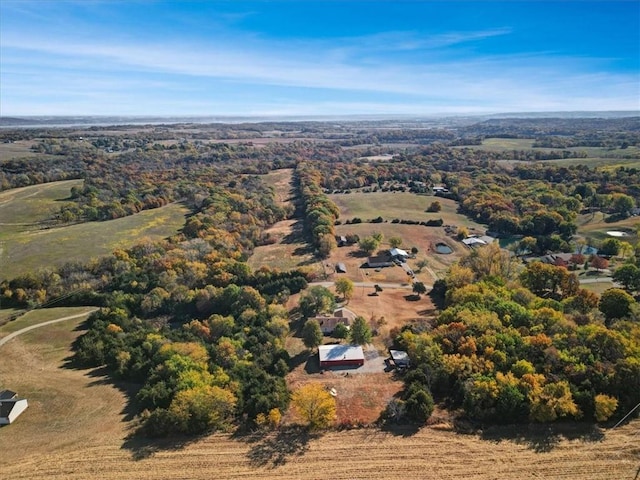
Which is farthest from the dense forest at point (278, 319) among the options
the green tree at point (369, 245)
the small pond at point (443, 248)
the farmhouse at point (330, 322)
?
the small pond at point (443, 248)

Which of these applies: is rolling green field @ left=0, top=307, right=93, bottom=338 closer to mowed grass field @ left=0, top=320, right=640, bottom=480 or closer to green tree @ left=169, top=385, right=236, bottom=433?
mowed grass field @ left=0, top=320, right=640, bottom=480

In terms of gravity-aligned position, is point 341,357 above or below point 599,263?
below

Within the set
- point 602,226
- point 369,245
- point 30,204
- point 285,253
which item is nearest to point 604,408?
point 369,245

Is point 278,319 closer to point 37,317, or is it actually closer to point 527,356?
point 527,356

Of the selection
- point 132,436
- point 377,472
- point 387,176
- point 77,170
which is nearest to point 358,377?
point 377,472

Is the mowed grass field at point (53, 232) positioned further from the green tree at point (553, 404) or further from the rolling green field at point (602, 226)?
the rolling green field at point (602, 226)

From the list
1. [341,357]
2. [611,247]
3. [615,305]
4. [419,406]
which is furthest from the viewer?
[611,247]
